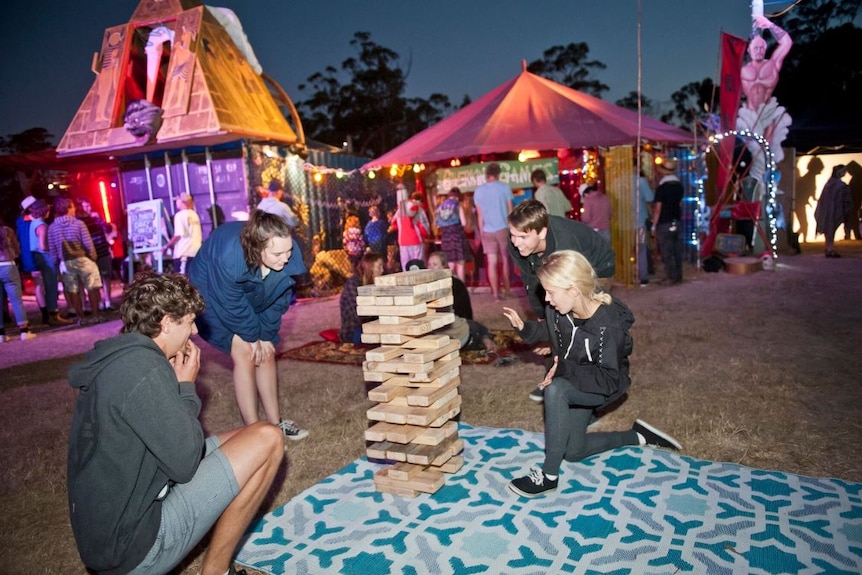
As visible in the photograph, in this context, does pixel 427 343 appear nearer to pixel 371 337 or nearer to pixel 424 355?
pixel 424 355

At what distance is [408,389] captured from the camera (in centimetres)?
397

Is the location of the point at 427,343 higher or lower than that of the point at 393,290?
lower

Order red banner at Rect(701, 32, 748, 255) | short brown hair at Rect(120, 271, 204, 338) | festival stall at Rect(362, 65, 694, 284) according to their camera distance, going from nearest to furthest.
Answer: short brown hair at Rect(120, 271, 204, 338)
festival stall at Rect(362, 65, 694, 284)
red banner at Rect(701, 32, 748, 255)

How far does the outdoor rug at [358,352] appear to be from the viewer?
679cm

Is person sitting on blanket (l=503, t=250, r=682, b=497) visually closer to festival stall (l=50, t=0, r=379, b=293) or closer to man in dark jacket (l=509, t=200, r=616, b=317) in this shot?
man in dark jacket (l=509, t=200, r=616, b=317)

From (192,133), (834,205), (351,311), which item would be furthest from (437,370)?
(834,205)

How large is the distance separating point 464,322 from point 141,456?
14.3ft

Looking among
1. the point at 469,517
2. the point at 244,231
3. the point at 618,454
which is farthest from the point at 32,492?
the point at 618,454

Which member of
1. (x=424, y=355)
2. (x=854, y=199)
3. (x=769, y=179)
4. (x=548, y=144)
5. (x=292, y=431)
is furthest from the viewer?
(x=854, y=199)

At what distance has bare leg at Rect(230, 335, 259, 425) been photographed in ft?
14.5

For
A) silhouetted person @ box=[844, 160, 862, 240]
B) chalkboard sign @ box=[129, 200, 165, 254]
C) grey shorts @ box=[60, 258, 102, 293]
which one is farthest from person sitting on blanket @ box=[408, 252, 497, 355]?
silhouetted person @ box=[844, 160, 862, 240]

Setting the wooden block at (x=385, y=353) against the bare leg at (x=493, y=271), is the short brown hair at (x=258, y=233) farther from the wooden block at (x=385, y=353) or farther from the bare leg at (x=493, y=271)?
the bare leg at (x=493, y=271)

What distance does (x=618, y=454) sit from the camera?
13.6 ft

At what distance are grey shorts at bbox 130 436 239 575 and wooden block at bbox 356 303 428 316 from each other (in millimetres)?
1467
